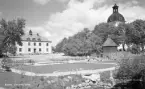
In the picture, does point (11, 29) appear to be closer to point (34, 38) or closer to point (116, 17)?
point (34, 38)

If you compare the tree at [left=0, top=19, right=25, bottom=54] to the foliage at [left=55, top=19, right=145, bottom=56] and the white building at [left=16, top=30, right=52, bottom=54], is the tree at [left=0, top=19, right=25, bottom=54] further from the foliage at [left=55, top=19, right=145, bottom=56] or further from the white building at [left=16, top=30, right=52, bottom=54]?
the white building at [left=16, top=30, right=52, bottom=54]

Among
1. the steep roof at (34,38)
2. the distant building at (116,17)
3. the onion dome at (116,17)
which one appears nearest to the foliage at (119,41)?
the distant building at (116,17)

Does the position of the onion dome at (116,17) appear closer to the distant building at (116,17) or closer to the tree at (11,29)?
the distant building at (116,17)

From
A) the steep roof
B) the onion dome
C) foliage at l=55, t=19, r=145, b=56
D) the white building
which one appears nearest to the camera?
foliage at l=55, t=19, r=145, b=56

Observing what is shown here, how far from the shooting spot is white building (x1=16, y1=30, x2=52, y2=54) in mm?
65875

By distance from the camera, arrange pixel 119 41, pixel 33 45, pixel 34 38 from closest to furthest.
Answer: pixel 119 41 → pixel 33 45 → pixel 34 38

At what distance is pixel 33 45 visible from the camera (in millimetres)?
68188

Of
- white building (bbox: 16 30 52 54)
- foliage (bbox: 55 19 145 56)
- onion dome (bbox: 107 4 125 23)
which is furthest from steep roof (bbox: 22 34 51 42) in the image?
onion dome (bbox: 107 4 125 23)

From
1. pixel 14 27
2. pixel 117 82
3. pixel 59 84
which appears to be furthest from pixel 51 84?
pixel 14 27

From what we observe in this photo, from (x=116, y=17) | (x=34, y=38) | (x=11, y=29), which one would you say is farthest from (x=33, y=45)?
(x=116, y=17)

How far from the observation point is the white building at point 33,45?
6588cm

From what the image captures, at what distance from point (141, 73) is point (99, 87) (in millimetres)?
4719

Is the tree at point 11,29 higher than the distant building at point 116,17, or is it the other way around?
the distant building at point 116,17

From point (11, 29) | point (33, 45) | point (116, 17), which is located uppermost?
point (116, 17)
